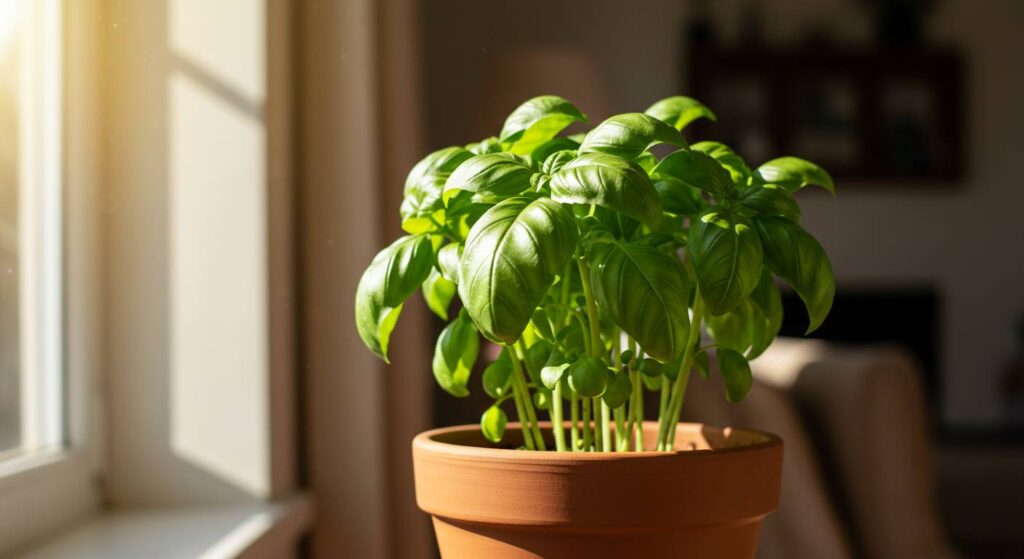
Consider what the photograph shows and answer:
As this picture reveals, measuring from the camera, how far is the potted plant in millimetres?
666

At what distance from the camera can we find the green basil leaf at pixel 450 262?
2.64 ft

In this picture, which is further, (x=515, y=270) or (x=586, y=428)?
(x=586, y=428)

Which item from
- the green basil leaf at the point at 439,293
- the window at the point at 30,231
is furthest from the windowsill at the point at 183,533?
the green basil leaf at the point at 439,293

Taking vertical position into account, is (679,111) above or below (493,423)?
above

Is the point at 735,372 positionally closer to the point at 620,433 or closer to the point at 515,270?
the point at 620,433

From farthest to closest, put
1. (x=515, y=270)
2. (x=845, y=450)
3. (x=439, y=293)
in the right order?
(x=845, y=450) → (x=439, y=293) → (x=515, y=270)

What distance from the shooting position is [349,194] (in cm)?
158

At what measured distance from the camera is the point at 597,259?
0.71m

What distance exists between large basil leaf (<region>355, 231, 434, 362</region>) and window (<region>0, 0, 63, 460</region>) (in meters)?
0.58

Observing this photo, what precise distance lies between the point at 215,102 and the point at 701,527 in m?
0.90

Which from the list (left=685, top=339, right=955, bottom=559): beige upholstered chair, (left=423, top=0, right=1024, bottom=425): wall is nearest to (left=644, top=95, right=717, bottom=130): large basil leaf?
(left=685, top=339, right=955, bottom=559): beige upholstered chair

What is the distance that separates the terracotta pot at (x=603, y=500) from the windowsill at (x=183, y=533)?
1.35 ft

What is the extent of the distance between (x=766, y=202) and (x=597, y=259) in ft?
0.44

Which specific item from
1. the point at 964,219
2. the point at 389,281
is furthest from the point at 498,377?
the point at 964,219
